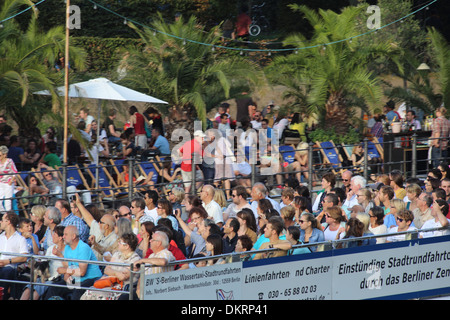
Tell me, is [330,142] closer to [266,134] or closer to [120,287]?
[266,134]

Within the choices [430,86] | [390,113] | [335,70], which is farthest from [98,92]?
[430,86]

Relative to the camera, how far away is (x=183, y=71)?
66.7ft

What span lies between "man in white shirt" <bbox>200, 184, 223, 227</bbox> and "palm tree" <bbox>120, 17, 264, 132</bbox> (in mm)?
8200

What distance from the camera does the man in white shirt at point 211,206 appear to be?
11.4m

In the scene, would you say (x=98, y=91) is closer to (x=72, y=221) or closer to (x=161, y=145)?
(x=161, y=145)

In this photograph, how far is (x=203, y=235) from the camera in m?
9.74

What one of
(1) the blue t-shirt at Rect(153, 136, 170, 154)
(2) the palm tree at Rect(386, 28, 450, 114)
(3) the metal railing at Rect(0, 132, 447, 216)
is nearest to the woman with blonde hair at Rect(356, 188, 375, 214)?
(3) the metal railing at Rect(0, 132, 447, 216)

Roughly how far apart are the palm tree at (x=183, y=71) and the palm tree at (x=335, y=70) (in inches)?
55.4

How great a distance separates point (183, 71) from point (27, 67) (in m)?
4.66

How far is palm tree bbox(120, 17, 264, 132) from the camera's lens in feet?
65.8

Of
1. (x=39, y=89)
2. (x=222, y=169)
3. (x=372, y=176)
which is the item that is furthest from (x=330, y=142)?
(x=39, y=89)

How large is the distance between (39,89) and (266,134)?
4.73 meters

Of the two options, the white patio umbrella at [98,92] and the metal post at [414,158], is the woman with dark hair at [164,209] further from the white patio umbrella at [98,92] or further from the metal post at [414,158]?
the metal post at [414,158]

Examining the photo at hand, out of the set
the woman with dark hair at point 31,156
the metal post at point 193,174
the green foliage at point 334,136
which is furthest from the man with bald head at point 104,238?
the green foliage at point 334,136
